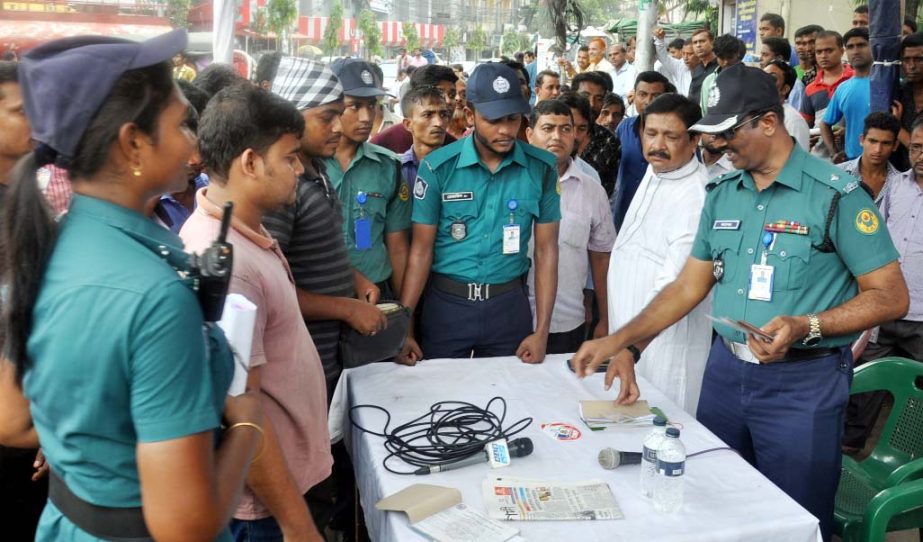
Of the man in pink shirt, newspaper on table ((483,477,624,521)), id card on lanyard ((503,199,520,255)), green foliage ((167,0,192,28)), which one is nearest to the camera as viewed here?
the man in pink shirt

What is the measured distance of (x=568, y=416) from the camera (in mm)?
2453

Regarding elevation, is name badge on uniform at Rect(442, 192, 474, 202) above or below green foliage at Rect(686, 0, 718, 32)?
below

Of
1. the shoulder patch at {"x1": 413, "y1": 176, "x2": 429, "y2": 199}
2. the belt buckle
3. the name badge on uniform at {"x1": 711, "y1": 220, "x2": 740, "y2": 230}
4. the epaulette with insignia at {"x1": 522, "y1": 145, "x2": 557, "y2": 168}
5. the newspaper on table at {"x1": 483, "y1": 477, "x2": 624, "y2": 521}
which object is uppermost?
the epaulette with insignia at {"x1": 522, "y1": 145, "x2": 557, "y2": 168}

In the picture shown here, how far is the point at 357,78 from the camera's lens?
354cm

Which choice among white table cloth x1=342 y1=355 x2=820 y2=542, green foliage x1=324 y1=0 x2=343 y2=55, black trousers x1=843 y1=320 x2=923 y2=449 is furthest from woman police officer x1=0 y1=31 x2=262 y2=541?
green foliage x1=324 y1=0 x2=343 y2=55

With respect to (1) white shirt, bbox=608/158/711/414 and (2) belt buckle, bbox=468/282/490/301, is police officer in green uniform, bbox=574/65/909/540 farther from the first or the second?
(2) belt buckle, bbox=468/282/490/301

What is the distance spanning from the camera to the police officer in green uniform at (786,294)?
2.28m

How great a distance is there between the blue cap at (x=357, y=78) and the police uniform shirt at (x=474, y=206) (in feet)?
1.56

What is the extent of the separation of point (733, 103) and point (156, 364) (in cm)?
197

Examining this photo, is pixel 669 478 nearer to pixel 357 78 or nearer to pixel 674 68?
pixel 357 78

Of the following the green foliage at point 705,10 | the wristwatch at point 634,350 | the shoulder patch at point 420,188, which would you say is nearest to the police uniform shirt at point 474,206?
the shoulder patch at point 420,188

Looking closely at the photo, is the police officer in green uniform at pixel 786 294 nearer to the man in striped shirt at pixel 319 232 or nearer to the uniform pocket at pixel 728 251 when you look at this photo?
the uniform pocket at pixel 728 251

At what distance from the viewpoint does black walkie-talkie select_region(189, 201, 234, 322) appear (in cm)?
117

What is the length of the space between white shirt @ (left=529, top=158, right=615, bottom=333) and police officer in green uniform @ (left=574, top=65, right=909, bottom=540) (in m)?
1.17
